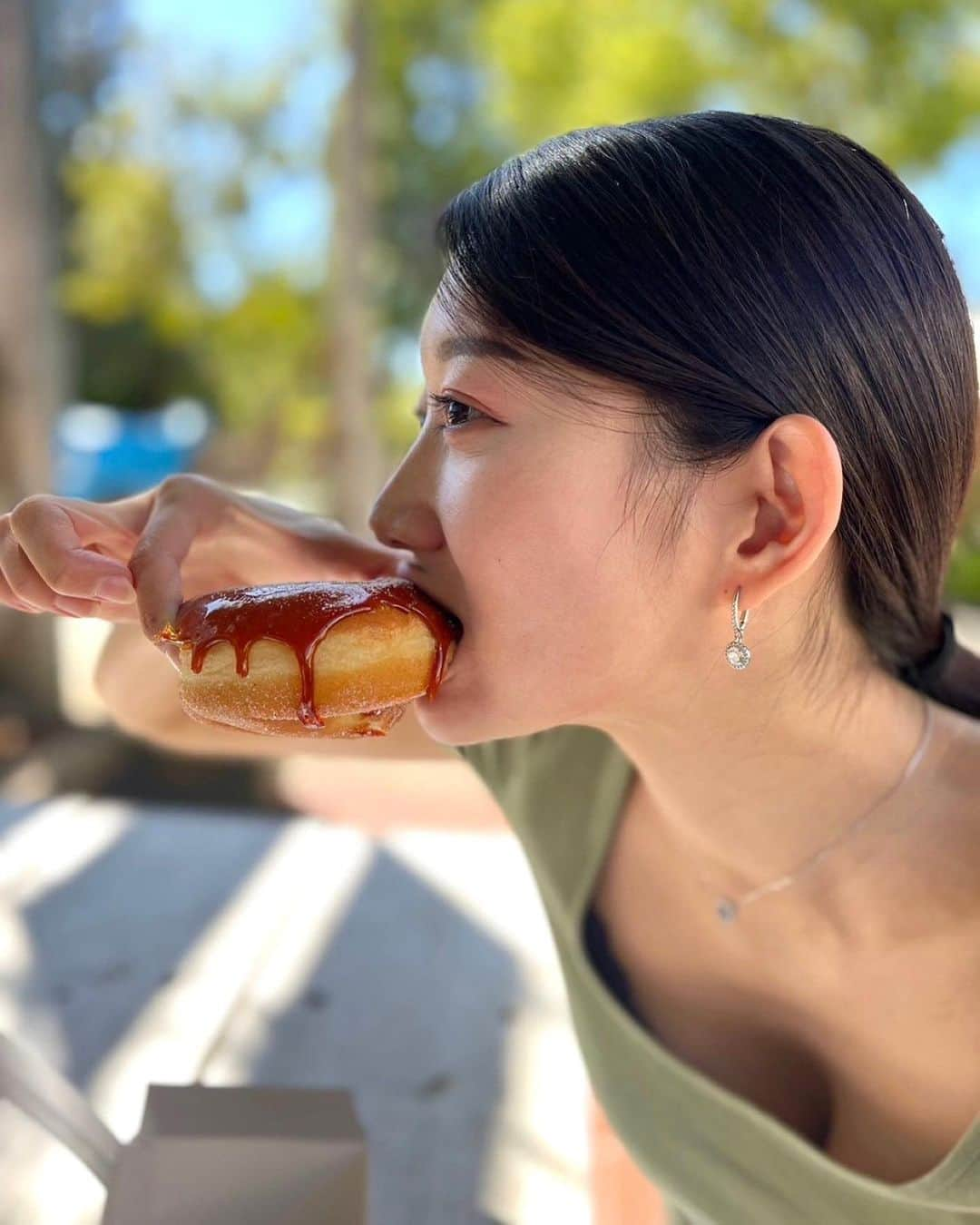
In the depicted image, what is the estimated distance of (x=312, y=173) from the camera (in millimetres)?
8008

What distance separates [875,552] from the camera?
1286 millimetres

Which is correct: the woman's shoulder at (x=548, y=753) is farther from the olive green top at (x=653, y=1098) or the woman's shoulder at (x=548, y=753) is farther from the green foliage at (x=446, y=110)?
the green foliage at (x=446, y=110)

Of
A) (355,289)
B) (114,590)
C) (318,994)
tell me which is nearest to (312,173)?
(355,289)

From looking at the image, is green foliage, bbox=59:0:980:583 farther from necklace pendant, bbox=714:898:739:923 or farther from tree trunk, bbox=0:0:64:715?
necklace pendant, bbox=714:898:739:923

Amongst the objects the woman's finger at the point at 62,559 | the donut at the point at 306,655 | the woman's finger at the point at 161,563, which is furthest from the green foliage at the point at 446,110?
the donut at the point at 306,655

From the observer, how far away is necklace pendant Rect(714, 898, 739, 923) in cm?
155

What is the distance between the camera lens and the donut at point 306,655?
45.4 inches

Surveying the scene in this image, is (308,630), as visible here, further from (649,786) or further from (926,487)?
(926,487)

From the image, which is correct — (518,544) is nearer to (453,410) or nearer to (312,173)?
(453,410)

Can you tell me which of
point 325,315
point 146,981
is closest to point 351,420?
point 325,315

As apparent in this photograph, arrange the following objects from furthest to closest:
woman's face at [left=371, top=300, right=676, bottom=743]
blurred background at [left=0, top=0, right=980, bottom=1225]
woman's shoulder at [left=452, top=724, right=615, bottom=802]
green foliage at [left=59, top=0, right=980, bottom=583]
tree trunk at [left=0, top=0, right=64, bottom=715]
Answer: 1. green foliage at [left=59, top=0, right=980, bottom=583]
2. blurred background at [left=0, top=0, right=980, bottom=1225]
3. tree trunk at [left=0, top=0, right=64, bottom=715]
4. woman's shoulder at [left=452, top=724, right=615, bottom=802]
5. woman's face at [left=371, top=300, right=676, bottom=743]

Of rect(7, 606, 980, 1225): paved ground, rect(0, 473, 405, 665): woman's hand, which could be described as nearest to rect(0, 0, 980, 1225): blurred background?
rect(7, 606, 980, 1225): paved ground

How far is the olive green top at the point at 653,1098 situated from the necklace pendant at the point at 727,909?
0.09m

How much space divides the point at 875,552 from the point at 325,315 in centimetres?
714
